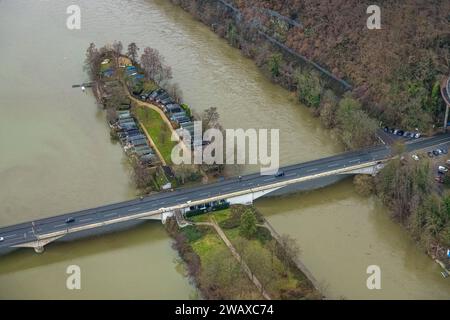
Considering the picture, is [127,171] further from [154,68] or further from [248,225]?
[154,68]

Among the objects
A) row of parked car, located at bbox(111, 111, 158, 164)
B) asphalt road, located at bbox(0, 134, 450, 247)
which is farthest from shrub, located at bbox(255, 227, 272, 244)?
row of parked car, located at bbox(111, 111, 158, 164)

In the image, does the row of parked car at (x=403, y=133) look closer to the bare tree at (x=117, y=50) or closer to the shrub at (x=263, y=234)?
the shrub at (x=263, y=234)

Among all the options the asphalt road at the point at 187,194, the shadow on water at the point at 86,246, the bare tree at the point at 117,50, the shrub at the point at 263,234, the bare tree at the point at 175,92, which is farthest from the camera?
the bare tree at the point at 117,50

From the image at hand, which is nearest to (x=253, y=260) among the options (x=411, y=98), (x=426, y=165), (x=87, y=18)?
(x=426, y=165)

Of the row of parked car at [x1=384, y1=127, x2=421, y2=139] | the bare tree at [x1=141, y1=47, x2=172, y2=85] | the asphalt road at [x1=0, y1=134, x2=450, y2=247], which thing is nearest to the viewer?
the asphalt road at [x1=0, y1=134, x2=450, y2=247]

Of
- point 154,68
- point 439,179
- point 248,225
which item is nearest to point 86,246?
point 248,225

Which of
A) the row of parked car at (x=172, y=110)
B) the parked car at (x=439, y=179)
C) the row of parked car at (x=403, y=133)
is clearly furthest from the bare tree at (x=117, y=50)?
the parked car at (x=439, y=179)

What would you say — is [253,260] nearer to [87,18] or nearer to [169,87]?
[169,87]

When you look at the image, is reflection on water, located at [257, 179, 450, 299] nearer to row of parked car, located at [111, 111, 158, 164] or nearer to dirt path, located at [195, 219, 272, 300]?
dirt path, located at [195, 219, 272, 300]
